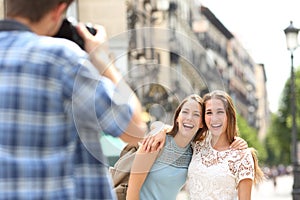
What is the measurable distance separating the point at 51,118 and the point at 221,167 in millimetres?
2075

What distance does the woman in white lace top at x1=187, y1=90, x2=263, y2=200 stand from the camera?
388 centimetres

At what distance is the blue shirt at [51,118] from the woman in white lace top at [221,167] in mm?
1802

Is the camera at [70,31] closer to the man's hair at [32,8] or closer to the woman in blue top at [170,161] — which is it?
the man's hair at [32,8]

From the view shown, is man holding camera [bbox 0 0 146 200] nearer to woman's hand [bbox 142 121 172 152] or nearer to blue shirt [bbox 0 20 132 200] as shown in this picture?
blue shirt [bbox 0 20 132 200]

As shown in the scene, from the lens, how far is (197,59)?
2.68 m

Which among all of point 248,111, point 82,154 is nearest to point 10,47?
point 82,154

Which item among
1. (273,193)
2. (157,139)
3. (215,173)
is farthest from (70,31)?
(273,193)

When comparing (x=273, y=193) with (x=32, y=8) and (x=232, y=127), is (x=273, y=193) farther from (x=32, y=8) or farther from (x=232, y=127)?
(x=32, y=8)

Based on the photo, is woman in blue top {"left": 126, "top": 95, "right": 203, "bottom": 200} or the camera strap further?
woman in blue top {"left": 126, "top": 95, "right": 203, "bottom": 200}

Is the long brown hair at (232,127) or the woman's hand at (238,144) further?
the woman's hand at (238,144)

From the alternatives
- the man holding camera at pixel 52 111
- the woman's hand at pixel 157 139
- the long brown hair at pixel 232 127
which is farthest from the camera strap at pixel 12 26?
the long brown hair at pixel 232 127

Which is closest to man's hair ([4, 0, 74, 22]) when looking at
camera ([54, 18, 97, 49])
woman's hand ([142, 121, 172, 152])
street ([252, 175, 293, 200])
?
camera ([54, 18, 97, 49])

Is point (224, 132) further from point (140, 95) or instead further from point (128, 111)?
point (128, 111)

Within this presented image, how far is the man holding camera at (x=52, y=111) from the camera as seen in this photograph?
1.99 meters
